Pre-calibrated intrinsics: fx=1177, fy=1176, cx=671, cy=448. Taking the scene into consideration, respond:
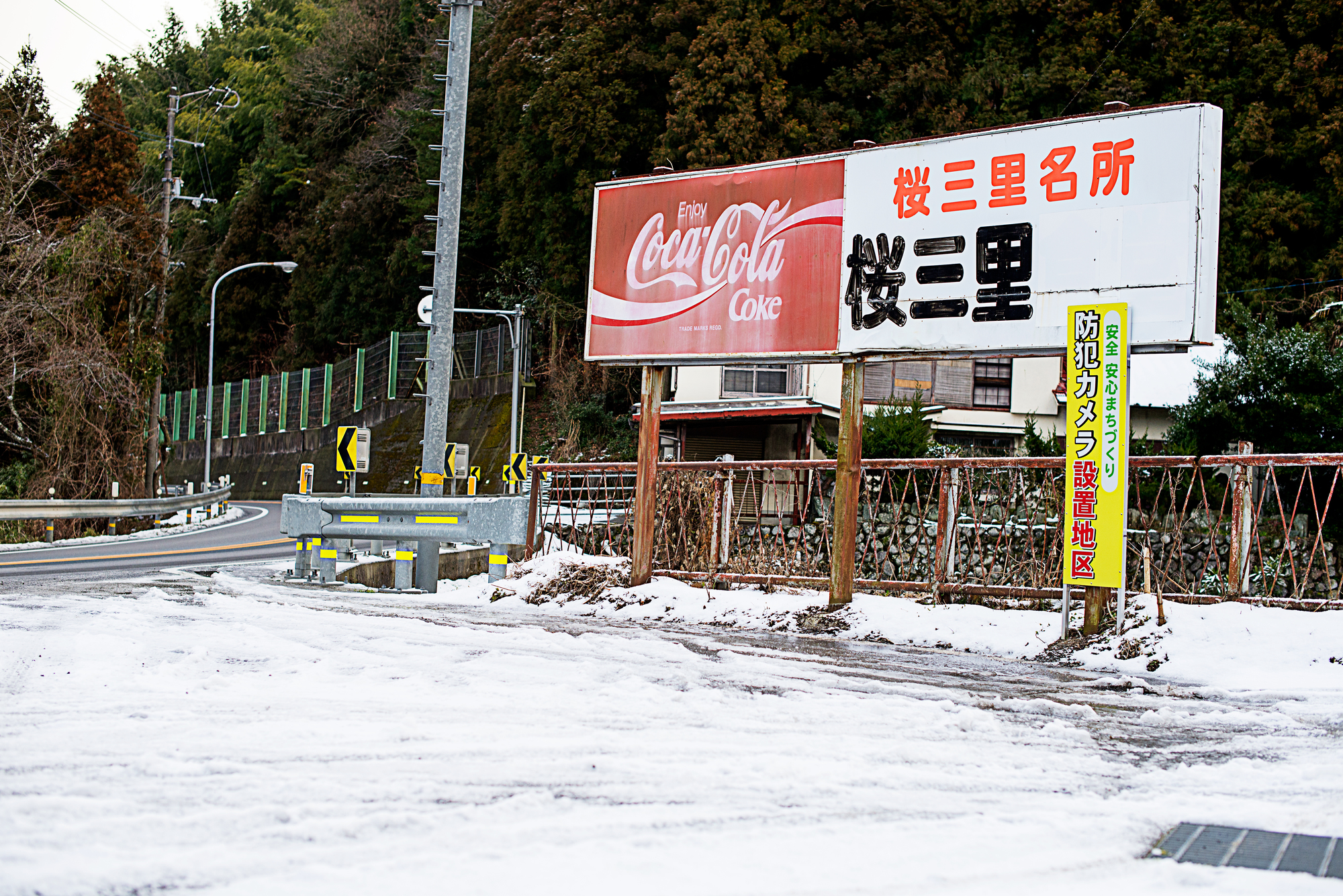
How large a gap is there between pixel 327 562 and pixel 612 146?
21.2 m

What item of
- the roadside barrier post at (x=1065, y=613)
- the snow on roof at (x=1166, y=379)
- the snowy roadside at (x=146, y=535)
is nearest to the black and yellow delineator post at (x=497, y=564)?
the roadside barrier post at (x=1065, y=613)

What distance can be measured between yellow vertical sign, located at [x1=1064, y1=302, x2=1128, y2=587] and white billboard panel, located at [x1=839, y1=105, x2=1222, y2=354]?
1.39 feet

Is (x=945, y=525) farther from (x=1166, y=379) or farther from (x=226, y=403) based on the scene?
(x=226, y=403)

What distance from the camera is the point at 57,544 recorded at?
2170cm

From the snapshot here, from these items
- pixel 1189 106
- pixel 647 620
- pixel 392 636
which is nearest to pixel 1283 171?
pixel 1189 106

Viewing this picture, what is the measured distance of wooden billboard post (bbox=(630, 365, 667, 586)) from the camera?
43.8 ft

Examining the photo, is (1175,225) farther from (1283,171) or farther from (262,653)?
(1283,171)

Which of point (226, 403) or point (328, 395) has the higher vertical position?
point (328, 395)

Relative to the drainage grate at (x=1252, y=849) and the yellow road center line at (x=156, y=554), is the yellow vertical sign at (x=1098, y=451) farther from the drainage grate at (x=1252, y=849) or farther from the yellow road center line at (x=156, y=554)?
the yellow road center line at (x=156, y=554)

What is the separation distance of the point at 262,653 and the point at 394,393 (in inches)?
1533

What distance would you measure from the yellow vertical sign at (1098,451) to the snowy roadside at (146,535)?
58.1 feet

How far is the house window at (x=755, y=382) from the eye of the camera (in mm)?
33125

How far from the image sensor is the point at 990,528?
1791 cm

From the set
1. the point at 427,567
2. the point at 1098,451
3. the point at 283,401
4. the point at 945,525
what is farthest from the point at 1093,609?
the point at 283,401
